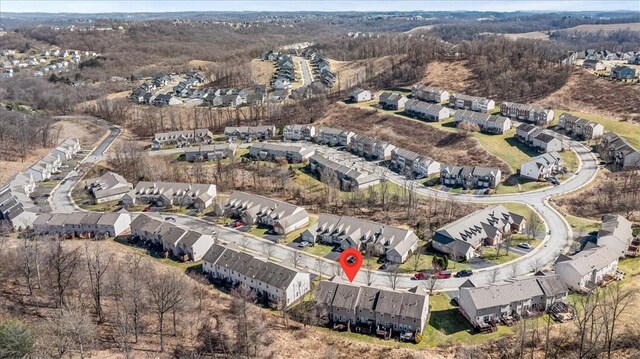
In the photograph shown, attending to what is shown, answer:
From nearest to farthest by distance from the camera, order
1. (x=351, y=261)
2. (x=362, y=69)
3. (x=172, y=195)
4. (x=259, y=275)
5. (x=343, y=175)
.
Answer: (x=259, y=275)
(x=351, y=261)
(x=172, y=195)
(x=343, y=175)
(x=362, y=69)

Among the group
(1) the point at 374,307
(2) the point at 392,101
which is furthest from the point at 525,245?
(2) the point at 392,101

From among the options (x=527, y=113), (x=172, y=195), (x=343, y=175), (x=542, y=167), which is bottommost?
(x=172, y=195)

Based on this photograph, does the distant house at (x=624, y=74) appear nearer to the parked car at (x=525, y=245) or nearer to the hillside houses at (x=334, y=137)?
the hillside houses at (x=334, y=137)

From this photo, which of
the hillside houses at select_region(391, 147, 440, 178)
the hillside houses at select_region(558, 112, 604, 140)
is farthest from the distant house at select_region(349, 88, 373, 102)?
the hillside houses at select_region(558, 112, 604, 140)

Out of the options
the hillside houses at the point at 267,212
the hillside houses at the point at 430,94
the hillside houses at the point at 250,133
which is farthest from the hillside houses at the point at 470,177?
the hillside houses at the point at 430,94

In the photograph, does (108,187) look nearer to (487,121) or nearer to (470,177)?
(470,177)

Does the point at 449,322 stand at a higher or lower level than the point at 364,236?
lower

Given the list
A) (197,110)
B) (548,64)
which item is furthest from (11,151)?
(548,64)
